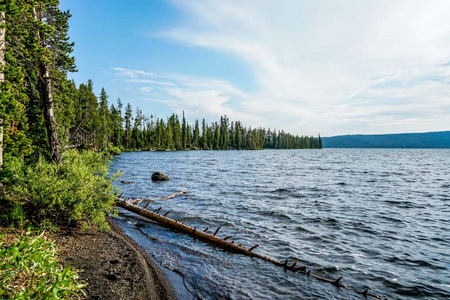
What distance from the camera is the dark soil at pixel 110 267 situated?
20.9 ft

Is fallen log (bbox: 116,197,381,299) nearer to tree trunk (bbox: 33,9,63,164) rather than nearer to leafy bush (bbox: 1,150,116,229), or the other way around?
leafy bush (bbox: 1,150,116,229)

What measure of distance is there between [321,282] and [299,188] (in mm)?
18658

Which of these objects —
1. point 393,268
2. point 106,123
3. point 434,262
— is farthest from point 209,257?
point 106,123

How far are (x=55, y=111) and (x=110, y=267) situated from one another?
2500 centimetres

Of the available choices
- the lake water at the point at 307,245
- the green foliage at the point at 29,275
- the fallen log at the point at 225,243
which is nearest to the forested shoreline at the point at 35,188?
the green foliage at the point at 29,275

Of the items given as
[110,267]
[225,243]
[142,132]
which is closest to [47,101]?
[110,267]

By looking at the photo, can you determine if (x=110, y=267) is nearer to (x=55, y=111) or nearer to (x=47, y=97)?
(x=47, y=97)

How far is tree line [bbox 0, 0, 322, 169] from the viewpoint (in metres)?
10.4

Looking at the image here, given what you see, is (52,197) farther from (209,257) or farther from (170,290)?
(209,257)

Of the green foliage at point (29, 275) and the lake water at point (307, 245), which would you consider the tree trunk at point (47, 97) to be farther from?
the green foliage at point (29, 275)

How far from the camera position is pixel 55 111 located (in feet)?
85.5

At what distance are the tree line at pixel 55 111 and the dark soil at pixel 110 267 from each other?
5.10 meters

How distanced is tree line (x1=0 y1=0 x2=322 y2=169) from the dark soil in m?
5.10

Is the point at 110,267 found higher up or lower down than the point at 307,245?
higher up
